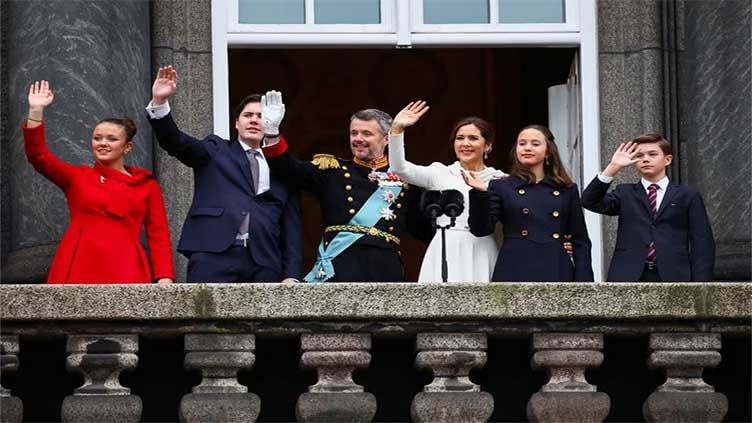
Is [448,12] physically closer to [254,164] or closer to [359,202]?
[359,202]

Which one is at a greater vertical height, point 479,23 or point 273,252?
point 479,23

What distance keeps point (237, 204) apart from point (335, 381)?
1949mm

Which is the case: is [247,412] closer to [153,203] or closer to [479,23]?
[153,203]

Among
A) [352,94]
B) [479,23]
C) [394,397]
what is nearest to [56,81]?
[479,23]

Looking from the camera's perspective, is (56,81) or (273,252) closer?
(273,252)

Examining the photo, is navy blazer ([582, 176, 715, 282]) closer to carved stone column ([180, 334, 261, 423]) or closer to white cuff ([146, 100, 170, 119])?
white cuff ([146, 100, 170, 119])

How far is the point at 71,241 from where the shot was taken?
1217 centimetres

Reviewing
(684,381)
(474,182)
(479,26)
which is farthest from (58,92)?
(684,381)

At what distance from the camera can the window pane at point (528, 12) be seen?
15.2 meters

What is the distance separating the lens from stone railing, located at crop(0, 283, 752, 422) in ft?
34.7

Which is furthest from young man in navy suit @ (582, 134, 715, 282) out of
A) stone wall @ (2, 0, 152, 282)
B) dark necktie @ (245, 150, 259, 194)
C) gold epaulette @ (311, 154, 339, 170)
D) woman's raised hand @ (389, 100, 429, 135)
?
stone wall @ (2, 0, 152, 282)

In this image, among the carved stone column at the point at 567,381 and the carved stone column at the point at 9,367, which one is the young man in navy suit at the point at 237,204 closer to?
the carved stone column at the point at 9,367

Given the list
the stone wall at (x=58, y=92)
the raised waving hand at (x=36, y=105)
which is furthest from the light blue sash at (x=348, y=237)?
the stone wall at (x=58, y=92)

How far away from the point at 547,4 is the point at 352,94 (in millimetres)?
7392
